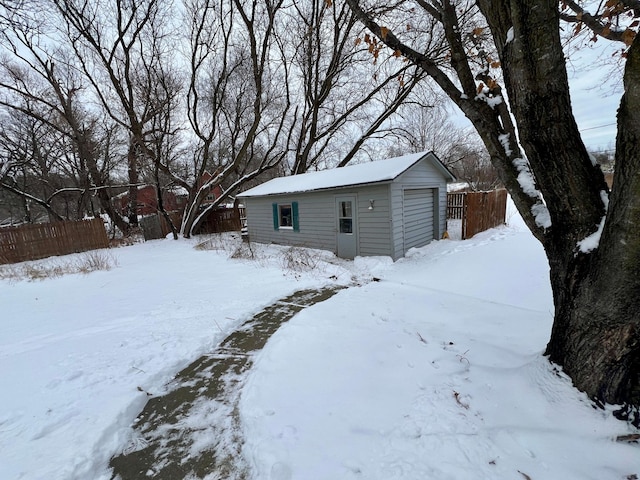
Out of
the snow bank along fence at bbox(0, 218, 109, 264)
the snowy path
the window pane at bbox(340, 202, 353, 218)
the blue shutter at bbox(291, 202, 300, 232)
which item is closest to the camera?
the snowy path

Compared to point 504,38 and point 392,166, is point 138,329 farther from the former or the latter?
point 392,166

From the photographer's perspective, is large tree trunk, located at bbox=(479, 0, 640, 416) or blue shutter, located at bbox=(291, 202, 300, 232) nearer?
large tree trunk, located at bbox=(479, 0, 640, 416)

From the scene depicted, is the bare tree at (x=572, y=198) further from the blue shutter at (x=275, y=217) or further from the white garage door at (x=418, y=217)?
the blue shutter at (x=275, y=217)

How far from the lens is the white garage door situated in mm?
8422

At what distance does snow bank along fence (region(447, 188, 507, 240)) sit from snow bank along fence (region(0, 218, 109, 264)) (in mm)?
14994

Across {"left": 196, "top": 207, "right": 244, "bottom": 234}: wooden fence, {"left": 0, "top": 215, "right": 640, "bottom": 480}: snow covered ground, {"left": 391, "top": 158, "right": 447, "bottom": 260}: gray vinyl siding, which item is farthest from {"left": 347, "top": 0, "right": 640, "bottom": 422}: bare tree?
{"left": 196, "top": 207, "right": 244, "bottom": 234}: wooden fence

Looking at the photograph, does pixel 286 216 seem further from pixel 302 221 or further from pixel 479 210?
pixel 479 210

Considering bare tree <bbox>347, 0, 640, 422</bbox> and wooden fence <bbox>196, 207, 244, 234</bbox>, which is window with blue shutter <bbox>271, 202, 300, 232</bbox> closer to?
wooden fence <bbox>196, 207, 244, 234</bbox>

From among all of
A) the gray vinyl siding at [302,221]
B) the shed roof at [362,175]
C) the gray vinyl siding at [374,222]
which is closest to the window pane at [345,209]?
the gray vinyl siding at [302,221]

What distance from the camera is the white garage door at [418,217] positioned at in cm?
842

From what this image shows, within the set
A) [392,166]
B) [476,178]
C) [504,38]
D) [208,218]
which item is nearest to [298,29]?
[392,166]

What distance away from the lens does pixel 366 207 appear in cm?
805

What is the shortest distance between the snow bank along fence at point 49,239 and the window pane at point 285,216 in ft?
26.5

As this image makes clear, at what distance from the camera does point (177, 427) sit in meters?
2.14
